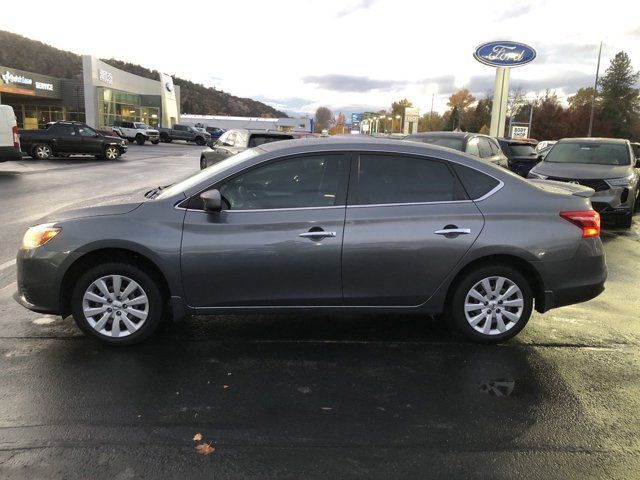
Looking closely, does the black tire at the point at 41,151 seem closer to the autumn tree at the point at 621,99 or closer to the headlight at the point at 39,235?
the headlight at the point at 39,235

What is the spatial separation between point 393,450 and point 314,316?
2.18 metres

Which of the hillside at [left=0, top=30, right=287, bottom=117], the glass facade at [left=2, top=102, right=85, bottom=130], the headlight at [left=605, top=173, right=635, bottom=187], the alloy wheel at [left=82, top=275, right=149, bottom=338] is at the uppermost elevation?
the hillside at [left=0, top=30, right=287, bottom=117]

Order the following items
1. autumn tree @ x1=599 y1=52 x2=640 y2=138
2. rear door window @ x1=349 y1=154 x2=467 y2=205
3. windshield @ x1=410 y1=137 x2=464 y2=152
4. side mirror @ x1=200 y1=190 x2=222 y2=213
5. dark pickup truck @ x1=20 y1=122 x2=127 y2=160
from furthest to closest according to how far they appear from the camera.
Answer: autumn tree @ x1=599 y1=52 x2=640 y2=138
dark pickup truck @ x1=20 y1=122 x2=127 y2=160
windshield @ x1=410 y1=137 x2=464 y2=152
rear door window @ x1=349 y1=154 x2=467 y2=205
side mirror @ x1=200 y1=190 x2=222 y2=213

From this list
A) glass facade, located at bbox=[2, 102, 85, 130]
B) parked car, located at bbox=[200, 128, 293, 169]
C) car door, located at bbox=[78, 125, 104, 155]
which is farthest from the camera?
glass facade, located at bbox=[2, 102, 85, 130]

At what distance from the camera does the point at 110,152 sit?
82.0 ft

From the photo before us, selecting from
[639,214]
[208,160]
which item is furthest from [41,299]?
[639,214]

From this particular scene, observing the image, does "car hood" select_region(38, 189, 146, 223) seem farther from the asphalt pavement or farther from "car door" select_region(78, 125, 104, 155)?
"car door" select_region(78, 125, 104, 155)

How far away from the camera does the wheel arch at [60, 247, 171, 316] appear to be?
4.12 m

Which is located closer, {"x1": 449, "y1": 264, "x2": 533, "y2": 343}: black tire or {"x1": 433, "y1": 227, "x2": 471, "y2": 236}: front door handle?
{"x1": 433, "y1": 227, "x2": 471, "y2": 236}: front door handle

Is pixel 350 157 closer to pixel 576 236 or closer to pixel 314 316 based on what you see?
pixel 314 316

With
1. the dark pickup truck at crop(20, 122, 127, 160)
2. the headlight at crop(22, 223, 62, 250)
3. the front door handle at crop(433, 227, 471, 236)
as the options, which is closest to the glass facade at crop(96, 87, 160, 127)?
the dark pickup truck at crop(20, 122, 127, 160)

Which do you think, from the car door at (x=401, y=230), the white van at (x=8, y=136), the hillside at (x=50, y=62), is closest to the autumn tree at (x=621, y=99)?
the hillside at (x=50, y=62)

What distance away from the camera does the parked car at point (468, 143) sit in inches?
405

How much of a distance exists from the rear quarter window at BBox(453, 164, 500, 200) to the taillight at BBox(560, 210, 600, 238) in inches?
24.8
